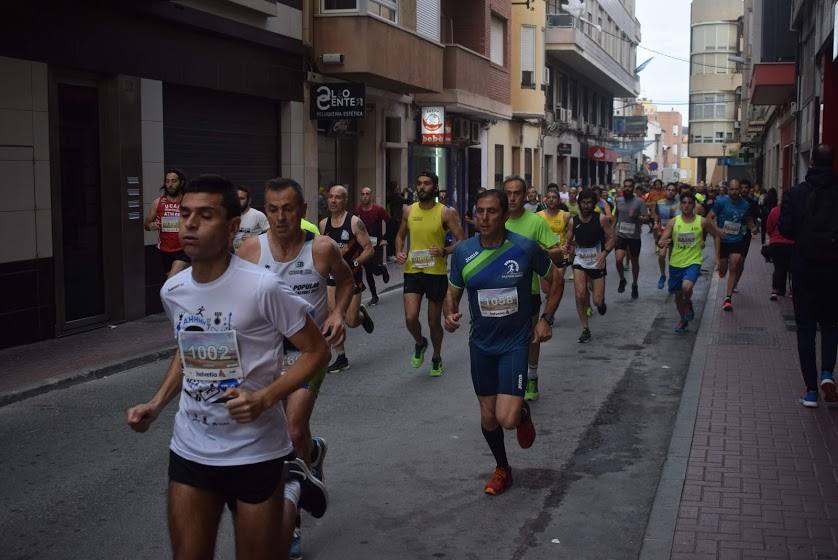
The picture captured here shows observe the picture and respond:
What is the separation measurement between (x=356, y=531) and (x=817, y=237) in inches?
175

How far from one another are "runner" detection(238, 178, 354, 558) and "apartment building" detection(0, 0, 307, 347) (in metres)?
6.84

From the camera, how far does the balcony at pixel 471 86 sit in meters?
26.0

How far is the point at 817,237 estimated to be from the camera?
8.26m

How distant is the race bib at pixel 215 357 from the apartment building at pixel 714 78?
8144 cm

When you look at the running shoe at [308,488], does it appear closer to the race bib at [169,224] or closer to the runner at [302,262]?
the runner at [302,262]

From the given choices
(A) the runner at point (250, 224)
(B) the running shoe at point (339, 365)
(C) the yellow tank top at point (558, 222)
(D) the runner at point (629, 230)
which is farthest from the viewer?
(D) the runner at point (629, 230)

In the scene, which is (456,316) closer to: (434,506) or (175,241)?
(434,506)

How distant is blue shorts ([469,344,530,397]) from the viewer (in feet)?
20.7

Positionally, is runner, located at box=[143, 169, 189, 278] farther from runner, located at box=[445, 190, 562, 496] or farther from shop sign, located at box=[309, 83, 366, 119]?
shop sign, located at box=[309, 83, 366, 119]

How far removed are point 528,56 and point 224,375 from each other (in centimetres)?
3608

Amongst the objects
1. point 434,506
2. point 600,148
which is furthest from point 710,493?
point 600,148

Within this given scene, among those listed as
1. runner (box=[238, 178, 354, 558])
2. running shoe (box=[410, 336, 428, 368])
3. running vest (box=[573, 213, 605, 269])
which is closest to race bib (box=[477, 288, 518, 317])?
runner (box=[238, 178, 354, 558])

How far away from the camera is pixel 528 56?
38.7m

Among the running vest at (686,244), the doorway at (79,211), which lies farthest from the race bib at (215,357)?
the running vest at (686,244)
